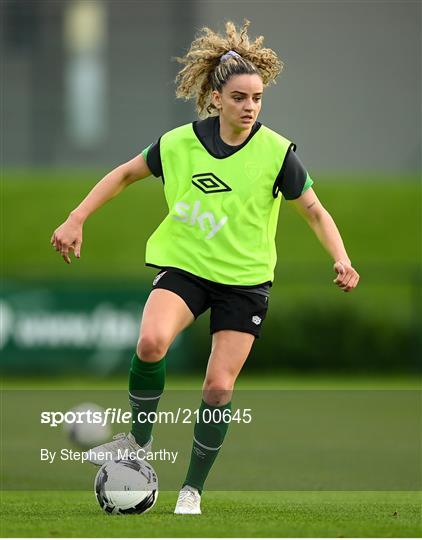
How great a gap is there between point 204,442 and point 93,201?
54.9 inches

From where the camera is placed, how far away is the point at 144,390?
688 cm

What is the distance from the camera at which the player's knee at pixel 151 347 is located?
658 cm

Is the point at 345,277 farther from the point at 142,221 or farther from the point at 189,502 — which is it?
the point at 142,221

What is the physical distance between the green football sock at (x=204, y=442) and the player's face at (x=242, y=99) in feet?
4.81

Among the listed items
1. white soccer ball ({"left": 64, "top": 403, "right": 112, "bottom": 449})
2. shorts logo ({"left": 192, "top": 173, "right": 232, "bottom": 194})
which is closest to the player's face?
shorts logo ({"left": 192, "top": 173, "right": 232, "bottom": 194})

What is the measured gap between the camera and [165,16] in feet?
81.4

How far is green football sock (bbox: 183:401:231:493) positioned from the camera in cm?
682

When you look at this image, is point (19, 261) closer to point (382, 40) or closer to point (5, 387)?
point (5, 387)

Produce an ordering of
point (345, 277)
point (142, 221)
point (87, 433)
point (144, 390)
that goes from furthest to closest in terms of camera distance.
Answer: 1. point (142, 221)
2. point (87, 433)
3. point (144, 390)
4. point (345, 277)

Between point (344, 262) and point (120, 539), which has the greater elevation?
point (344, 262)

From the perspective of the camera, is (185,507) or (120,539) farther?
(185,507)

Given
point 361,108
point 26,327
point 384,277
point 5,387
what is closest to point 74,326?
point 26,327

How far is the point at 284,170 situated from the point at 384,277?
12.1 meters

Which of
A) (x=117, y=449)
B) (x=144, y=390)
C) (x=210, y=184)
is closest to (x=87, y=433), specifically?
(x=117, y=449)
